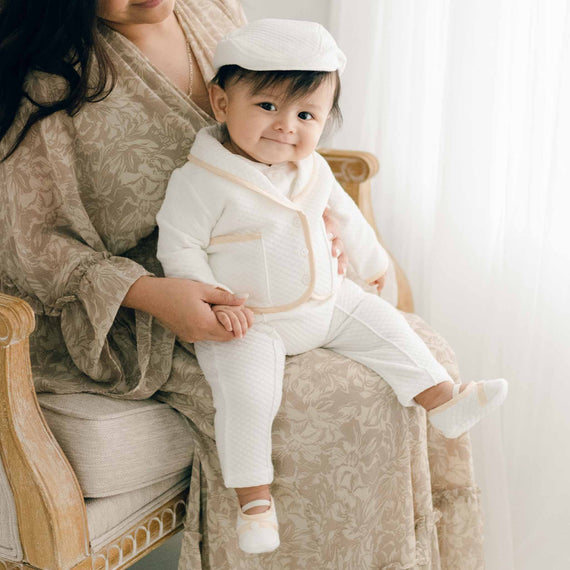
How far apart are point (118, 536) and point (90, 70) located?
0.84 meters

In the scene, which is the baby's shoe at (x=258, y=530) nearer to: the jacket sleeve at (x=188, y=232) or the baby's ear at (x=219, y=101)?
the jacket sleeve at (x=188, y=232)

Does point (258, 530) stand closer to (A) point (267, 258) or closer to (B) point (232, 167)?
(A) point (267, 258)

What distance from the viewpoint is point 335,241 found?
61.4 inches

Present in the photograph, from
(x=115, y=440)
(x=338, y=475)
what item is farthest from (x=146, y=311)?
(x=338, y=475)

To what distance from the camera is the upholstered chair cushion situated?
1.35 metres

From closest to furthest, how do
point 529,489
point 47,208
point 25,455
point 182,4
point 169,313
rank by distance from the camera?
point 25,455
point 169,313
point 47,208
point 182,4
point 529,489

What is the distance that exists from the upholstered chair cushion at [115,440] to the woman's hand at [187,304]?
0.55 feet

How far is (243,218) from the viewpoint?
1.38 metres

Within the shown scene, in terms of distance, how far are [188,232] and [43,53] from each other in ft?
1.43

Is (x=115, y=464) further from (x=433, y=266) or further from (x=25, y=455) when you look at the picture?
(x=433, y=266)

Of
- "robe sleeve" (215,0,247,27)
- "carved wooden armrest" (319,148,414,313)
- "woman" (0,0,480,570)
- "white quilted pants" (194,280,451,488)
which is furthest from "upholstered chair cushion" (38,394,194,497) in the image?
"robe sleeve" (215,0,247,27)

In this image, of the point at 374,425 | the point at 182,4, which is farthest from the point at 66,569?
the point at 182,4

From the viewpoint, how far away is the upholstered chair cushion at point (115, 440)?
4.43ft

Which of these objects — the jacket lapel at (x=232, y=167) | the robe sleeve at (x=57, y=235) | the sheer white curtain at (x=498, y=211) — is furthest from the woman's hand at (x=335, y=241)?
the sheer white curtain at (x=498, y=211)
